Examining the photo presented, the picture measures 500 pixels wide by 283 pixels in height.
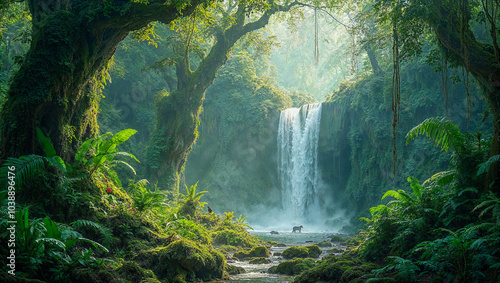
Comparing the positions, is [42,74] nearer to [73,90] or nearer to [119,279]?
[73,90]

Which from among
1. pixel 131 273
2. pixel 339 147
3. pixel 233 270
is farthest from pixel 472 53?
pixel 339 147

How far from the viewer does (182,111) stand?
15641 mm

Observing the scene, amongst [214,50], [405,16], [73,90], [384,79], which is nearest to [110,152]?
[73,90]

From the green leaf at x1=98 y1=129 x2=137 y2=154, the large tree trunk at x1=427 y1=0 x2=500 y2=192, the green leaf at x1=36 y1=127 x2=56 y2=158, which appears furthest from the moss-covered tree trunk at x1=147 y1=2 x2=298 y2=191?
the large tree trunk at x1=427 y1=0 x2=500 y2=192

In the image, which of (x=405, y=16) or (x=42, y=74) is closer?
(x=42, y=74)

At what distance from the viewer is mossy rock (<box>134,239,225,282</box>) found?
6.02 metres

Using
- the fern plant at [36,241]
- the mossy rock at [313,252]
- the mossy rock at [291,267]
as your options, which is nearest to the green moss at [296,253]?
the mossy rock at [313,252]

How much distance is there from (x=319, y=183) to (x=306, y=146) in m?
2.85

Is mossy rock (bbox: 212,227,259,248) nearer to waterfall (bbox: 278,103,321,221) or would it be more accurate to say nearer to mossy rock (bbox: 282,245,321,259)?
mossy rock (bbox: 282,245,321,259)

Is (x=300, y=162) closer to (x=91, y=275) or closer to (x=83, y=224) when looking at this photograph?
(x=83, y=224)

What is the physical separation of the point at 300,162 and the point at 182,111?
11.8m

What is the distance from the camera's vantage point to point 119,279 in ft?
15.1

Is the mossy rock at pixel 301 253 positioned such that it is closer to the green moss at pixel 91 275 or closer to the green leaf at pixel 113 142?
the green leaf at pixel 113 142

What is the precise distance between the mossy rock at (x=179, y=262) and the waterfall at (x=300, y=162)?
1836 cm
